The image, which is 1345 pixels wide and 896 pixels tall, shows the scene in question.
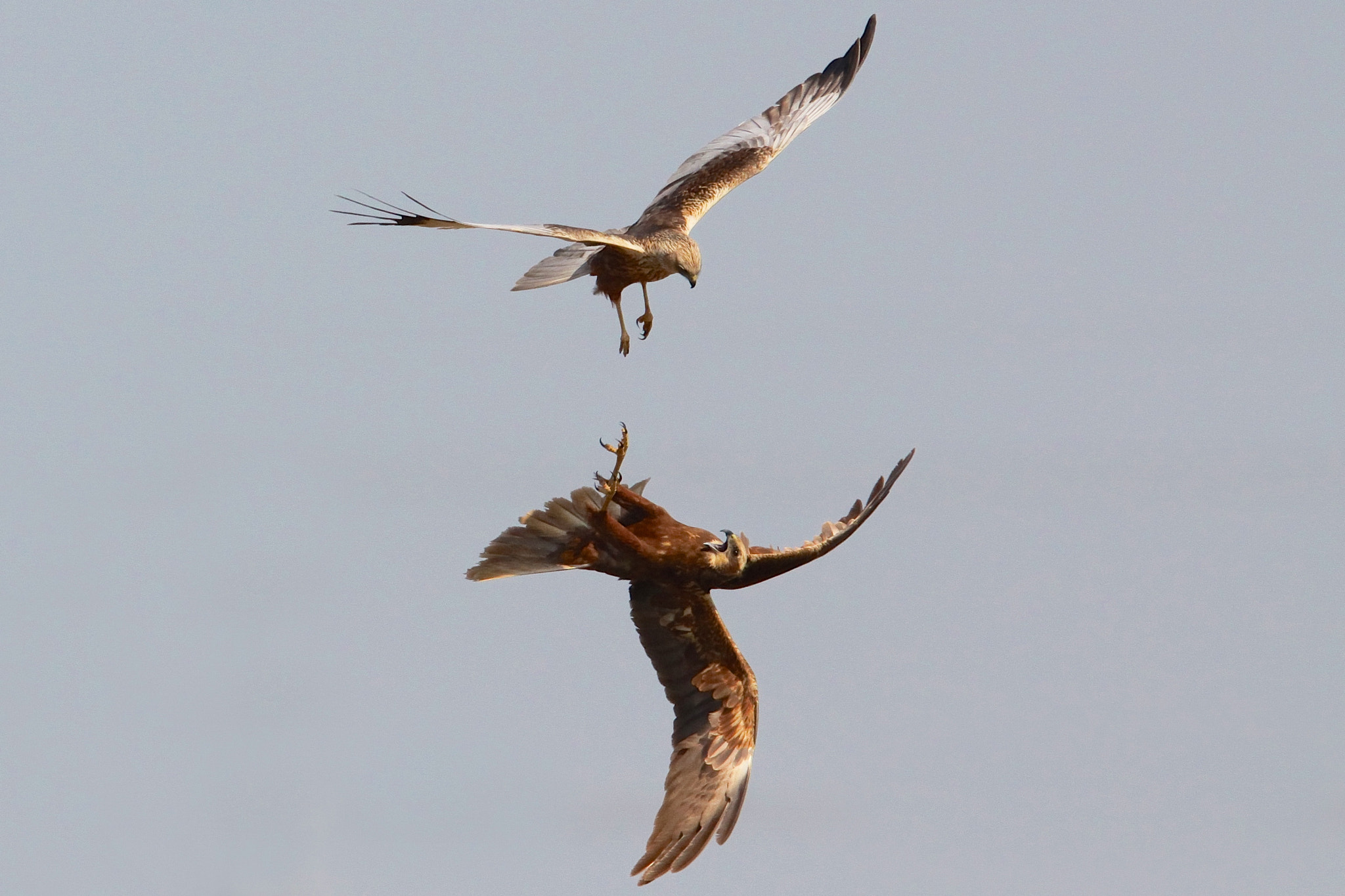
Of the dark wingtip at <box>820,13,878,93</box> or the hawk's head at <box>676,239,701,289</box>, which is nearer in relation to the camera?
the hawk's head at <box>676,239,701,289</box>

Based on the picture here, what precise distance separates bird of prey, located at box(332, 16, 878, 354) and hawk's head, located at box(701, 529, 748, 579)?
7.13 feet

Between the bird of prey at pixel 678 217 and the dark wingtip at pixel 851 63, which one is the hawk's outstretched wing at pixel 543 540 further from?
the dark wingtip at pixel 851 63

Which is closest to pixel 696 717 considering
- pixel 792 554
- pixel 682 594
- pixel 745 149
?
pixel 682 594

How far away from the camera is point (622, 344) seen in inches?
650

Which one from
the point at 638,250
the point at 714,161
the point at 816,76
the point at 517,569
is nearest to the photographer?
the point at 517,569

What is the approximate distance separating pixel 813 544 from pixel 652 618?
5.74ft

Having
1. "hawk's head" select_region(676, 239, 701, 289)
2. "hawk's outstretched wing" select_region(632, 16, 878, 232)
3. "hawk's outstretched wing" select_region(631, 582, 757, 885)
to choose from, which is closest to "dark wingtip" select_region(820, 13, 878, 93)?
"hawk's outstretched wing" select_region(632, 16, 878, 232)

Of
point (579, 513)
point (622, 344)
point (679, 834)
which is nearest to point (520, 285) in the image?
point (622, 344)

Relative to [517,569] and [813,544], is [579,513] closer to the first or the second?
[517,569]

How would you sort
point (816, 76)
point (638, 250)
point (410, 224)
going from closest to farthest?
point (410, 224)
point (638, 250)
point (816, 76)

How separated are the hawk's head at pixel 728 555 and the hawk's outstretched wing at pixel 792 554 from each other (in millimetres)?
116

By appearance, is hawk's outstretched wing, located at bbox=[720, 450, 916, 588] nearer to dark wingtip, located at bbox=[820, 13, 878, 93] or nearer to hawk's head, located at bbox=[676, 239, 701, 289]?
hawk's head, located at bbox=[676, 239, 701, 289]

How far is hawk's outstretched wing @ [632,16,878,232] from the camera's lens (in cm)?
1880

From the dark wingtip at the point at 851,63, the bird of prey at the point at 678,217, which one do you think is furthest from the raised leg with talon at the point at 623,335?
the dark wingtip at the point at 851,63
